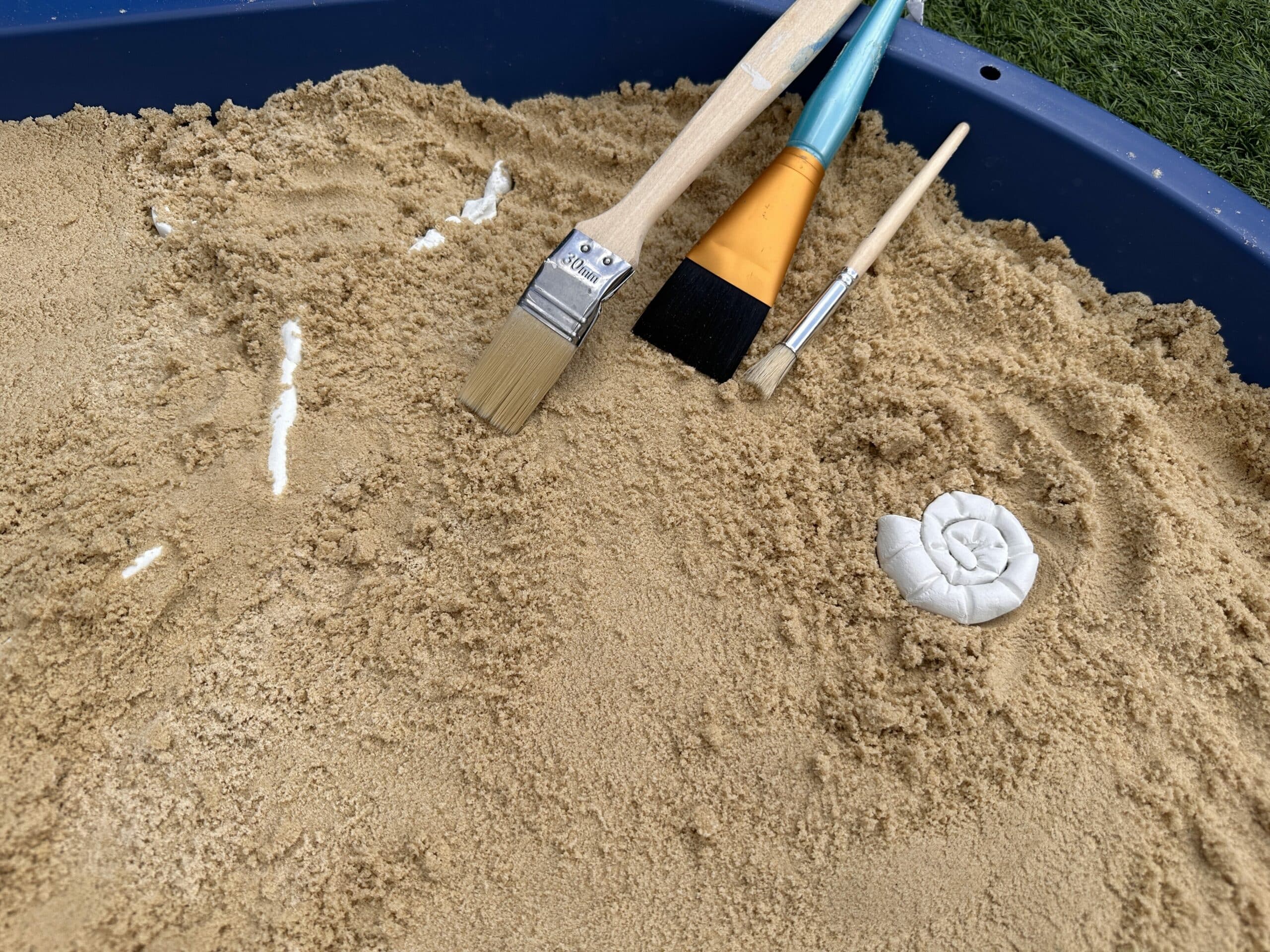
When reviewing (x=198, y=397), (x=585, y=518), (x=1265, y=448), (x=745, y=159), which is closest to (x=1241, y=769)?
(x=1265, y=448)

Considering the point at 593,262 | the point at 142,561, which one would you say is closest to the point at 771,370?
the point at 593,262

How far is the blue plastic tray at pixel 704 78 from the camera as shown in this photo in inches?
40.3

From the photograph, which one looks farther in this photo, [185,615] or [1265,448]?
[1265,448]

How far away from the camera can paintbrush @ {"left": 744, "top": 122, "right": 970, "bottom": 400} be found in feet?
3.14

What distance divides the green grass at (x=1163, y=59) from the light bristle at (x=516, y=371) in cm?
98

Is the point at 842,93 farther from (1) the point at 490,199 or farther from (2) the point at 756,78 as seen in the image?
(1) the point at 490,199

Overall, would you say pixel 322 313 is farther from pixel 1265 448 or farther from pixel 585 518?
pixel 1265 448

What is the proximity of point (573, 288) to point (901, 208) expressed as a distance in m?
0.44

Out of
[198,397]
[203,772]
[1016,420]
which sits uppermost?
[1016,420]

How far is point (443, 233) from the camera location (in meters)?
1.05

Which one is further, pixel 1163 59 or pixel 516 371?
pixel 1163 59

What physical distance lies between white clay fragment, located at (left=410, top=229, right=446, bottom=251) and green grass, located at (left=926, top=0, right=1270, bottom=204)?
3.11ft

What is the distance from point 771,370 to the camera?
952mm

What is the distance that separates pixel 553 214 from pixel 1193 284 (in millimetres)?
827
